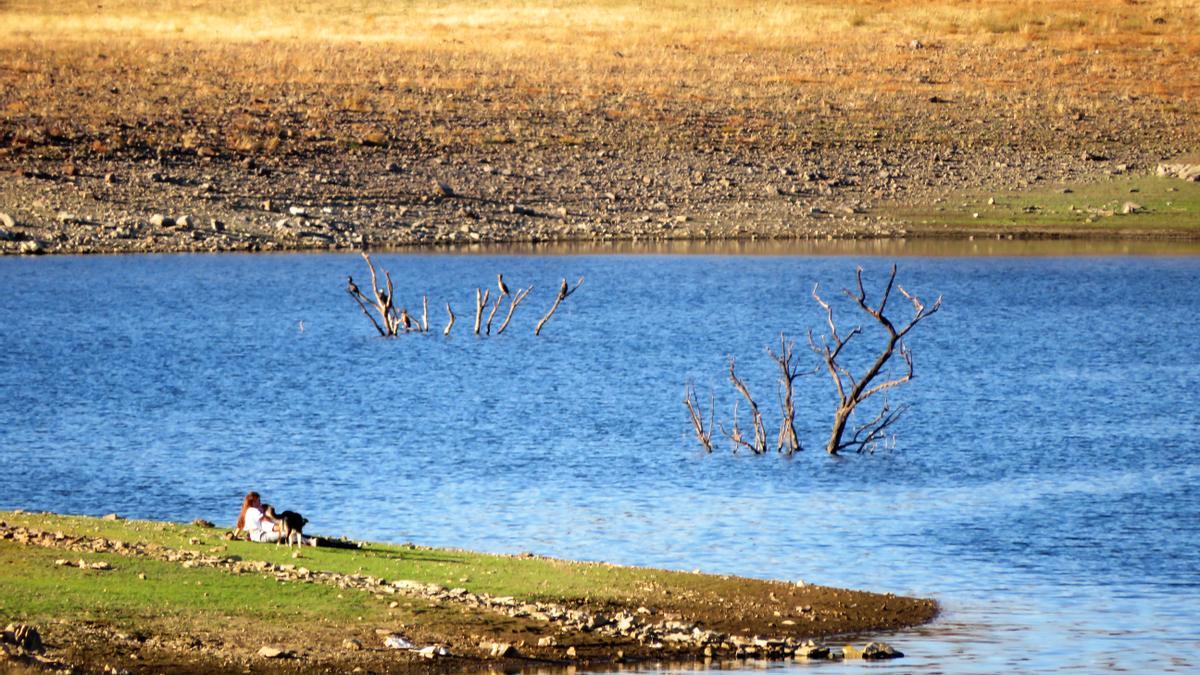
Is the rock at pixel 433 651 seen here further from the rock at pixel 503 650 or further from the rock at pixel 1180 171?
the rock at pixel 1180 171

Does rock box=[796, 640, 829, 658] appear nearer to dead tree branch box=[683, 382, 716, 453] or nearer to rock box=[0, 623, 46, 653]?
rock box=[0, 623, 46, 653]

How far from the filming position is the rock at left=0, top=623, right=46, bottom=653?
Answer: 14.0 m

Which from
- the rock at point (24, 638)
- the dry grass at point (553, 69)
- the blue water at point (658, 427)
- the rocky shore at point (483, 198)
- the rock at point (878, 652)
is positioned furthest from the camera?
the dry grass at point (553, 69)

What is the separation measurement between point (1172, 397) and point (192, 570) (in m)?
21.8

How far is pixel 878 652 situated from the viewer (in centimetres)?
1647

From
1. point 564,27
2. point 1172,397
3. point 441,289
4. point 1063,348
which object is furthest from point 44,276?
point 564,27

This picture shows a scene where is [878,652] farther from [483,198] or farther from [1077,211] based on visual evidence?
[1077,211]

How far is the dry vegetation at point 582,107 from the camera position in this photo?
5750 cm

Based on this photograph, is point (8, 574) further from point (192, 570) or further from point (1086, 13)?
point (1086, 13)

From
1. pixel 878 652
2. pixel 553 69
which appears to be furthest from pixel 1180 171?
pixel 878 652


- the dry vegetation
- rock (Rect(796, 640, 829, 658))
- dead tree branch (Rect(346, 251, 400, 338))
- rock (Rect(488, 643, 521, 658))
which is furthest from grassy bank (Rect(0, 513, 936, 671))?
the dry vegetation

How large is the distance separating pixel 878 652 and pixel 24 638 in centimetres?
672

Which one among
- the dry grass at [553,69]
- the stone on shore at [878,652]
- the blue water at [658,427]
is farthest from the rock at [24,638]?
the dry grass at [553,69]

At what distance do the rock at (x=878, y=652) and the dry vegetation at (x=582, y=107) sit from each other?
38763mm
